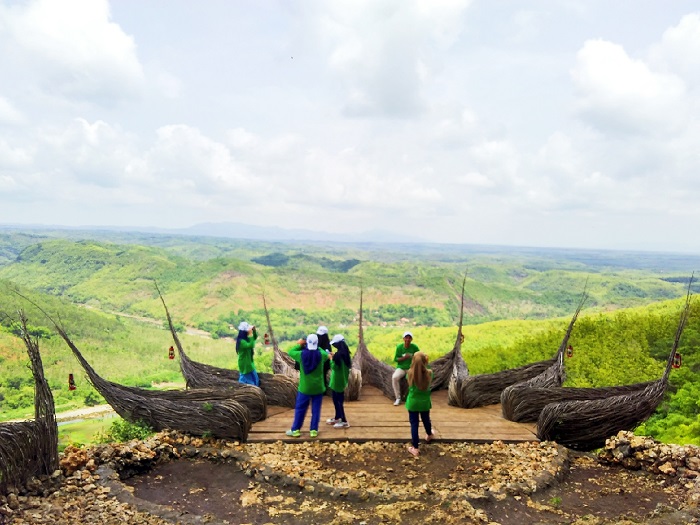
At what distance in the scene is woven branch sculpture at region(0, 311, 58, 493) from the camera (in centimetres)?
421

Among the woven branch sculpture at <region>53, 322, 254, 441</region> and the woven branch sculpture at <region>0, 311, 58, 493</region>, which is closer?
the woven branch sculpture at <region>0, 311, 58, 493</region>

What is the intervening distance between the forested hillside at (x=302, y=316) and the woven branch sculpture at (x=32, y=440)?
540 mm

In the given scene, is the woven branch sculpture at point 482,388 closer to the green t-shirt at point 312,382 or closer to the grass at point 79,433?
the green t-shirt at point 312,382

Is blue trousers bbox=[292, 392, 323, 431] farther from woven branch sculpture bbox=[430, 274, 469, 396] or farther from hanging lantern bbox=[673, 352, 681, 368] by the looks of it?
Result: hanging lantern bbox=[673, 352, 681, 368]

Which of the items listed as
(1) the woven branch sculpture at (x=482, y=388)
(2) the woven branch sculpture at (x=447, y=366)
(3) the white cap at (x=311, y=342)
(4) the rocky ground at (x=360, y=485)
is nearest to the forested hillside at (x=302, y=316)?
(4) the rocky ground at (x=360, y=485)

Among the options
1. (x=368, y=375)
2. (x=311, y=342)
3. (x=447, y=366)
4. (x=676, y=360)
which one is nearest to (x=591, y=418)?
(x=676, y=360)

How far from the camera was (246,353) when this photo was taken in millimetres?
7406

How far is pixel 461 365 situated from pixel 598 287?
65942 millimetres

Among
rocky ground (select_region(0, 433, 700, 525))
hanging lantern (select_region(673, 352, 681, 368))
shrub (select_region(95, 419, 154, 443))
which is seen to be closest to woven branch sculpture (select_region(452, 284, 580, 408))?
hanging lantern (select_region(673, 352, 681, 368))

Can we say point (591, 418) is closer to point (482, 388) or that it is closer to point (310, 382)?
point (482, 388)

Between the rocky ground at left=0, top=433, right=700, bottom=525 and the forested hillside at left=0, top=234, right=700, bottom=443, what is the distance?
1.82 meters

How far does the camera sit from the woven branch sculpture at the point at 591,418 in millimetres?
5973

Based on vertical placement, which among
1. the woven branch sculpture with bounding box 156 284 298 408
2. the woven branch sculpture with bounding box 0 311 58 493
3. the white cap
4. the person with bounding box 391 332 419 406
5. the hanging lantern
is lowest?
the woven branch sculpture with bounding box 156 284 298 408

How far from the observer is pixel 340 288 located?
176ft
